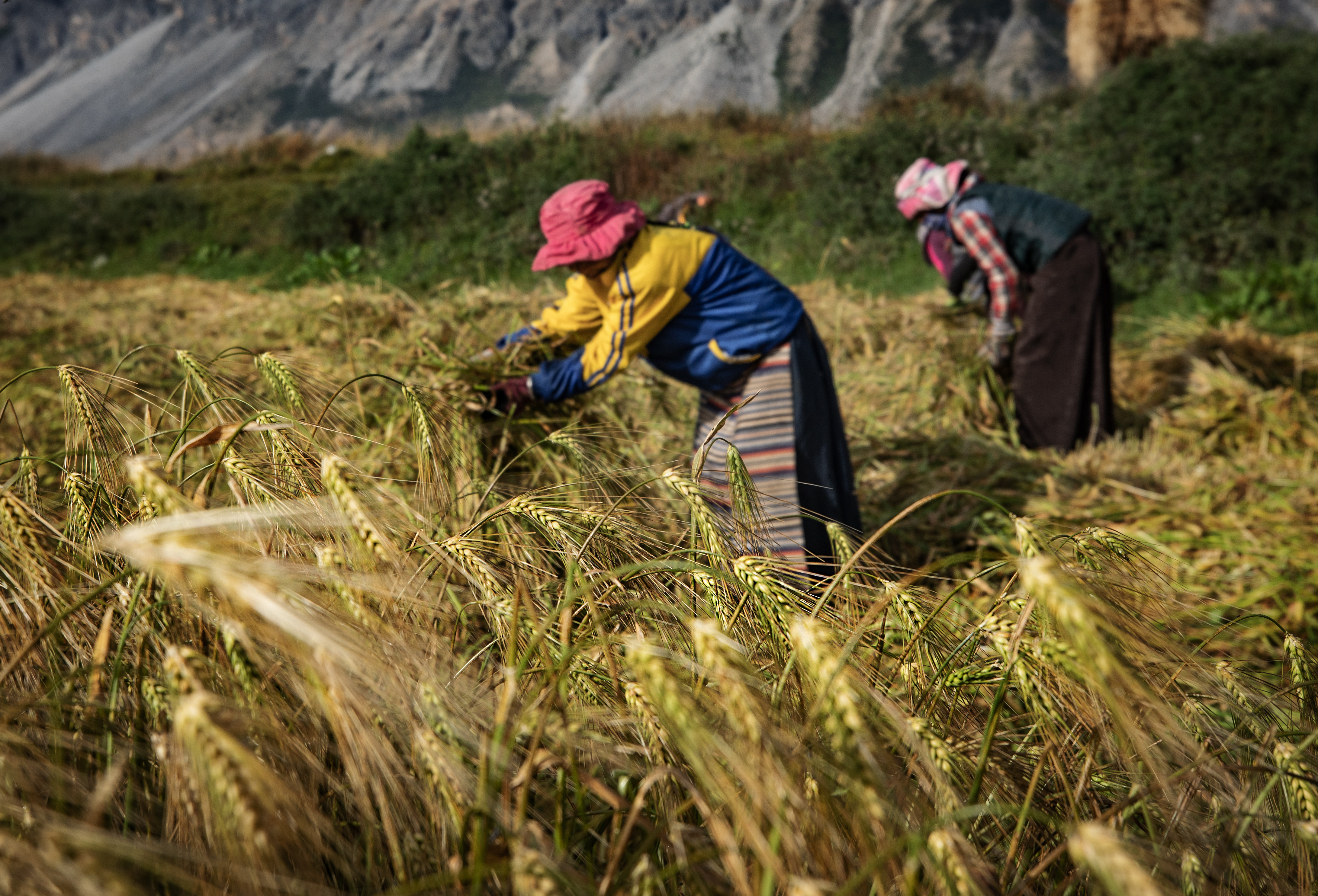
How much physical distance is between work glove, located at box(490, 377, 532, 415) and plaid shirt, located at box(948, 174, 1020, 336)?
204cm

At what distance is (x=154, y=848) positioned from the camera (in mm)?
490

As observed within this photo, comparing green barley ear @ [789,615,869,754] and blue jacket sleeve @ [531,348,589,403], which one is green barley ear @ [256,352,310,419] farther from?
blue jacket sleeve @ [531,348,589,403]

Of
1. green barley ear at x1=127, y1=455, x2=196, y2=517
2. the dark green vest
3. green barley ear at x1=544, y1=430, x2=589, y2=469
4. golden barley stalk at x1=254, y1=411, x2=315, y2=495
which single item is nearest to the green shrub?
the dark green vest

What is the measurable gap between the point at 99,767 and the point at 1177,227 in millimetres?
7184

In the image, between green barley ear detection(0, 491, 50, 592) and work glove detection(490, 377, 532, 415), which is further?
work glove detection(490, 377, 532, 415)

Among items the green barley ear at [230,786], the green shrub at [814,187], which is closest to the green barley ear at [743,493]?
the green barley ear at [230,786]

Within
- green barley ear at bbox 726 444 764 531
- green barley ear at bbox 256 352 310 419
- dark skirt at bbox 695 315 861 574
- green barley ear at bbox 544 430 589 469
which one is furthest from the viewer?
dark skirt at bbox 695 315 861 574

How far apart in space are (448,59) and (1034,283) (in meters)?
41.9

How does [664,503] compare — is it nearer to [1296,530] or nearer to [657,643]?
[657,643]

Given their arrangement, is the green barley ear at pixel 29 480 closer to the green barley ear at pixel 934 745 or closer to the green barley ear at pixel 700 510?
the green barley ear at pixel 700 510

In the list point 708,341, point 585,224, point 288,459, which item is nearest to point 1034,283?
point 708,341

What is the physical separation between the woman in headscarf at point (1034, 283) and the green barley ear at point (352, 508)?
301 centimetres

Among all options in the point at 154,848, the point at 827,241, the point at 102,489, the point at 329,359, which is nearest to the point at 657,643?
the point at 154,848

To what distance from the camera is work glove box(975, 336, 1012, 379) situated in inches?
133
